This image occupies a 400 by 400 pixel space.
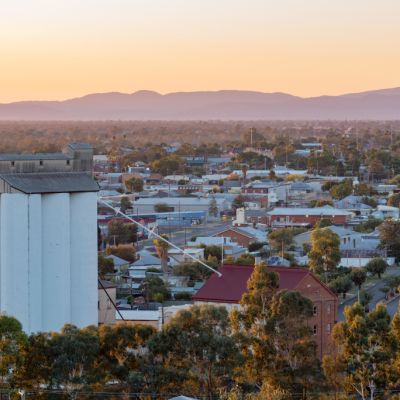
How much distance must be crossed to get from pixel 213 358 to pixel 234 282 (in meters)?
9.43

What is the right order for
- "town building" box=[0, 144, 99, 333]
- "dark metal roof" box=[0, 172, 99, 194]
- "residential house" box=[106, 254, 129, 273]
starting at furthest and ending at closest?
"residential house" box=[106, 254, 129, 273] → "dark metal roof" box=[0, 172, 99, 194] → "town building" box=[0, 144, 99, 333]

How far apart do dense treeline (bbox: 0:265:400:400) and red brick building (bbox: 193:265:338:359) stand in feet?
20.9

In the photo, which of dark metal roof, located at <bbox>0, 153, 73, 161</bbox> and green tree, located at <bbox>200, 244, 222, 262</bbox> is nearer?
dark metal roof, located at <bbox>0, 153, 73, 161</bbox>

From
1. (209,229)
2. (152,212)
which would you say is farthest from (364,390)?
(152,212)

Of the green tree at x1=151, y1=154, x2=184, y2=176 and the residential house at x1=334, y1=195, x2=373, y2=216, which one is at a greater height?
the residential house at x1=334, y1=195, x2=373, y2=216

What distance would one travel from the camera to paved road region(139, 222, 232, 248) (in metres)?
67.4

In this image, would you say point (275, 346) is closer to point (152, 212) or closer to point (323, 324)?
point (323, 324)

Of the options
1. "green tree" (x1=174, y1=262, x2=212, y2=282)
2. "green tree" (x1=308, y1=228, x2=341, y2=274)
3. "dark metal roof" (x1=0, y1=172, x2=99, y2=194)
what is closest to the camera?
"dark metal roof" (x1=0, y1=172, x2=99, y2=194)

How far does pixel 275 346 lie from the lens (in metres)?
26.3

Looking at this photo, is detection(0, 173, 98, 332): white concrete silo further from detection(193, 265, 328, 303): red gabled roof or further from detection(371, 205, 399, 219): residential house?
detection(371, 205, 399, 219): residential house

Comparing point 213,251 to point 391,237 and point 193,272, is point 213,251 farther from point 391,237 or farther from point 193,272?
point 391,237

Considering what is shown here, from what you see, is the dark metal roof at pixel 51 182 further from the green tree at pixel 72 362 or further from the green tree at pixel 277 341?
the green tree at pixel 72 362

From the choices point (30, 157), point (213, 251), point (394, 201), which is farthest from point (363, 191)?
point (30, 157)

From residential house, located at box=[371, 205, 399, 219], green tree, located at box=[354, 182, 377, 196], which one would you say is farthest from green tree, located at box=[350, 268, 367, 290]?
green tree, located at box=[354, 182, 377, 196]
